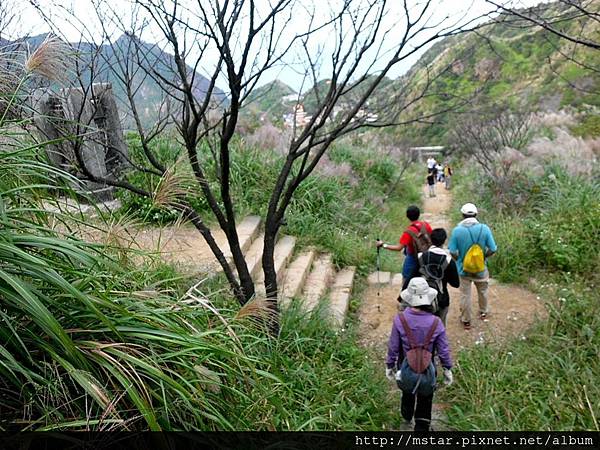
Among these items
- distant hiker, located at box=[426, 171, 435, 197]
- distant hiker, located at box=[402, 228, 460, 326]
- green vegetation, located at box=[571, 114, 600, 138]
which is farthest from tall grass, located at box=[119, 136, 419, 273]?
green vegetation, located at box=[571, 114, 600, 138]

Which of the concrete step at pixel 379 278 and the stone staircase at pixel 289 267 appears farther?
the concrete step at pixel 379 278

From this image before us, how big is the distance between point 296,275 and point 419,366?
2.58 meters

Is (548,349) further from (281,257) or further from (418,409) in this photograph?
(281,257)

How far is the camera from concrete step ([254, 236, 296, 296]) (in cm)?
505

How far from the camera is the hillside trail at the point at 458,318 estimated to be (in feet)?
14.9

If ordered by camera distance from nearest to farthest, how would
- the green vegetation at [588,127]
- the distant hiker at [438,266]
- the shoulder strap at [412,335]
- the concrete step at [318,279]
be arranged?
the shoulder strap at [412,335], the distant hiker at [438,266], the concrete step at [318,279], the green vegetation at [588,127]

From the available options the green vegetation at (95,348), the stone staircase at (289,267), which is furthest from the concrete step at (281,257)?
the green vegetation at (95,348)

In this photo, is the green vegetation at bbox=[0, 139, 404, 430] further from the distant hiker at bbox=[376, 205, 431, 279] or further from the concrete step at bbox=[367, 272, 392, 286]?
the concrete step at bbox=[367, 272, 392, 286]

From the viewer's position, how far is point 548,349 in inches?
154

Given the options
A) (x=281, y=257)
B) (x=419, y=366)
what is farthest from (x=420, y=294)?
(x=281, y=257)

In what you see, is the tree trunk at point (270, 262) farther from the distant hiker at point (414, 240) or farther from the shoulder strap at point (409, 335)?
the distant hiker at point (414, 240)

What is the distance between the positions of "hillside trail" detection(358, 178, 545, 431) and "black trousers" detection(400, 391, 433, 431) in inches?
12.8

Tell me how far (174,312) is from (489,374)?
9.26 feet

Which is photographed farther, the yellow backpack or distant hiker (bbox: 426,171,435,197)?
distant hiker (bbox: 426,171,435,197)
